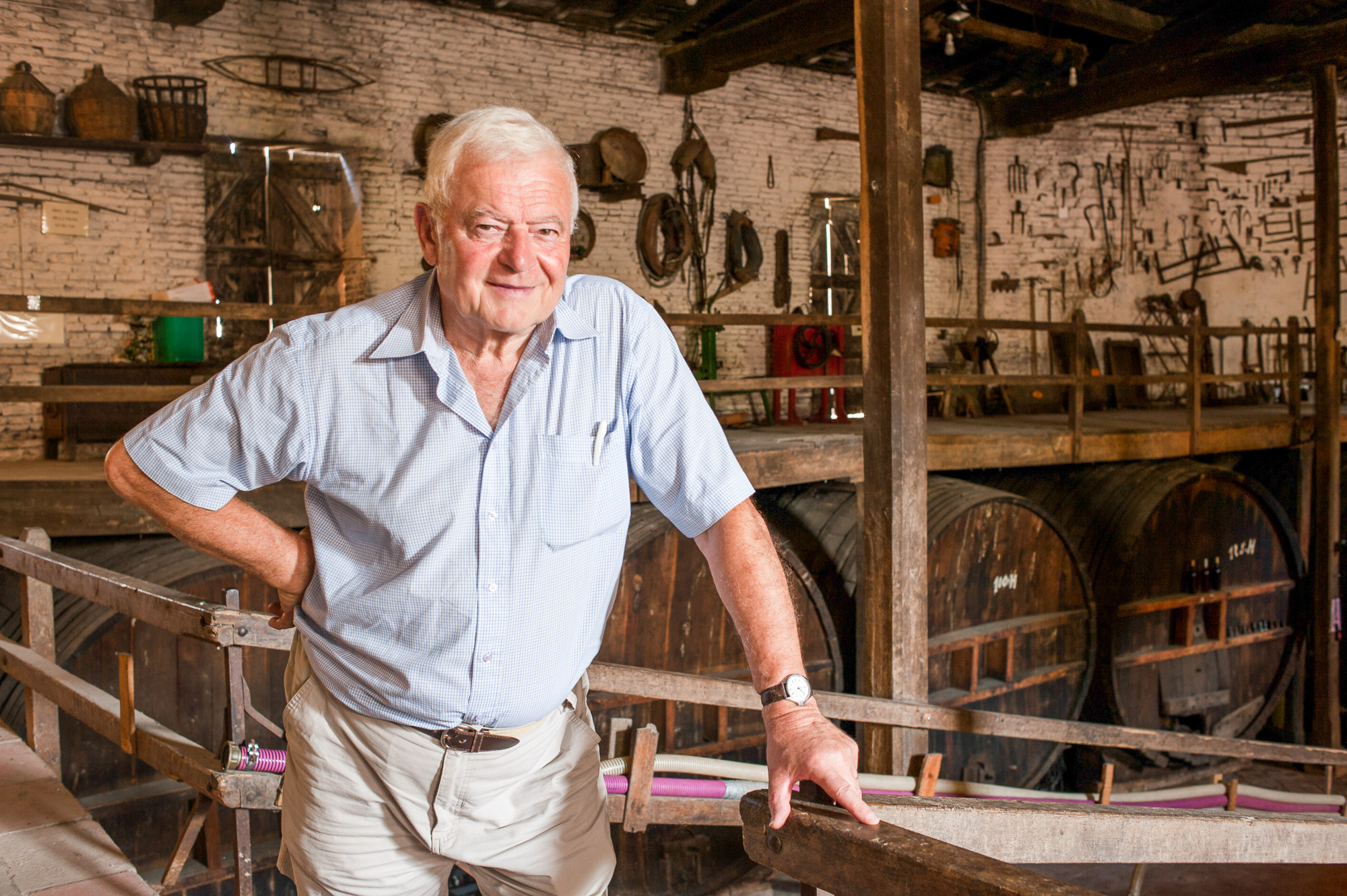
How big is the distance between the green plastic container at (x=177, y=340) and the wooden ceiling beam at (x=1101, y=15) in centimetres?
648

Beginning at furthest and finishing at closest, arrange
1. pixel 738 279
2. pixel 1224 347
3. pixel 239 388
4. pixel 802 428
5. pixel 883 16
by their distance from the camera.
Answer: pixel 1224 347 < pixel 738 279 < pixel 802 428 < pixel 883 16 < pixel 239 388

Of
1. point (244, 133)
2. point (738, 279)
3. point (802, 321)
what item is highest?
point (244, 133)

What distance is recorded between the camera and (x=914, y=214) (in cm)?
429

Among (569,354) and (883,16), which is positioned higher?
(883,16)

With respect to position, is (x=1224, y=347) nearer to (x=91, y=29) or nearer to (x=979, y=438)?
(x=979, y=438)

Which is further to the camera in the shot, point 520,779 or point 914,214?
point 914,214

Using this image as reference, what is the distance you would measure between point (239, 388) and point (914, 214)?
3316 millimetres

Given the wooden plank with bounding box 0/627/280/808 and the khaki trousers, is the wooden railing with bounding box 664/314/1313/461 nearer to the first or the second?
the wooden plank with bounding box 0/627/280/808

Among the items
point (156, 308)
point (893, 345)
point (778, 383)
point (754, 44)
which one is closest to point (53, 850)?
point (156, 308)

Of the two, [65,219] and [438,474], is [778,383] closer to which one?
[438,474]

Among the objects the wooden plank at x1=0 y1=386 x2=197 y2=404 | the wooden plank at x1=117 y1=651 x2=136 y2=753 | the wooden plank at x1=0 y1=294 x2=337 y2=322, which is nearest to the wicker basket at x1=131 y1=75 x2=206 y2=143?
the wooden plank at x1=0 y1=294 x2=337 y2=322

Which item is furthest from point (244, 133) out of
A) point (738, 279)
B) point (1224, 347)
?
point (1224, 347)

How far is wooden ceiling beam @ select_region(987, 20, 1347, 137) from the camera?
7.30 meters

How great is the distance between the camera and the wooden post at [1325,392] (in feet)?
24.5
